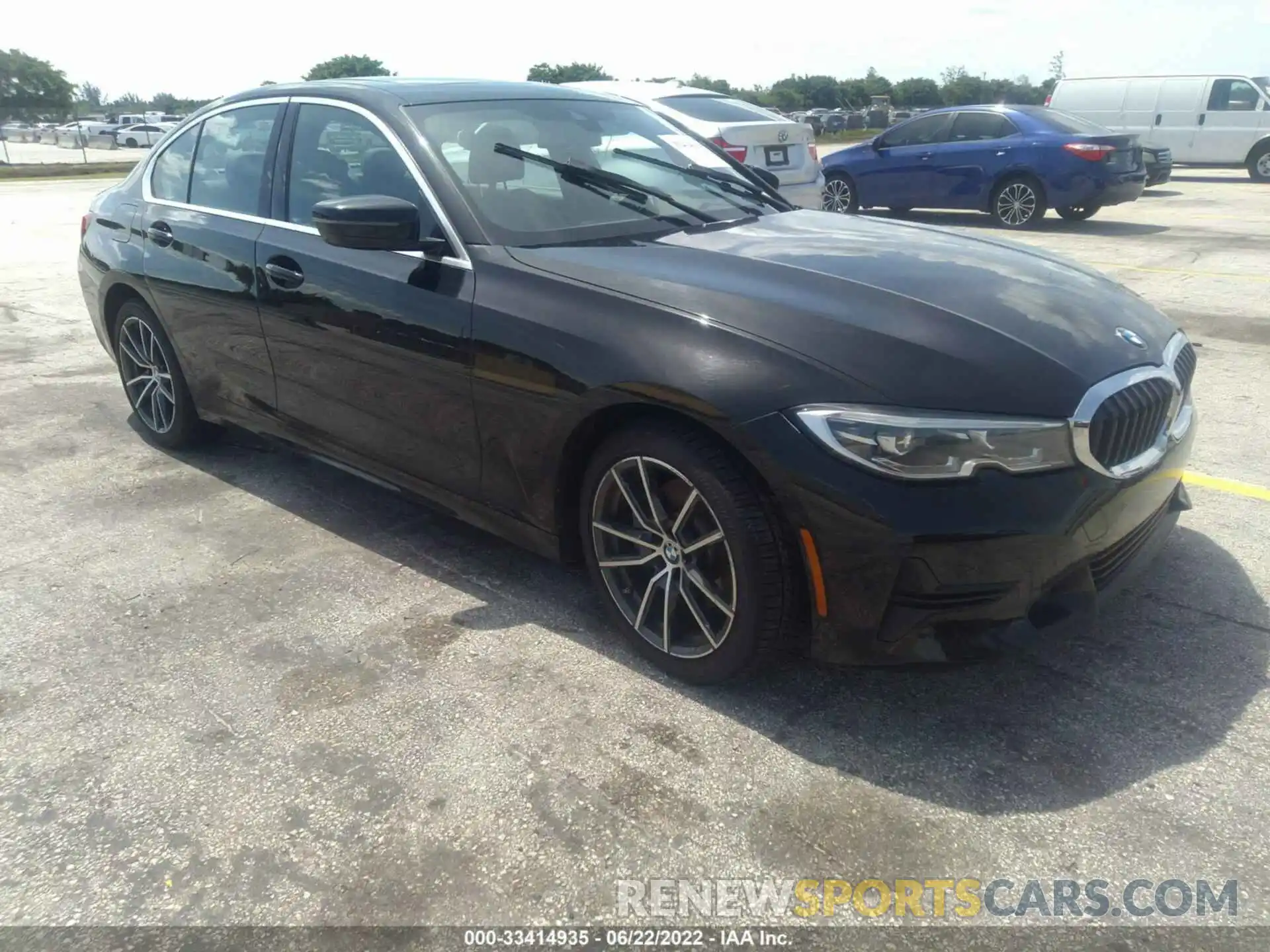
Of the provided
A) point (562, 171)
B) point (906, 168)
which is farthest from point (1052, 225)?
point (562, 171)

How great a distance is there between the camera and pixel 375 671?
316 centimetres

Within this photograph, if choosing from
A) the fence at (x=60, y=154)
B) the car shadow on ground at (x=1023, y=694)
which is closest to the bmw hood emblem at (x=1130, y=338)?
the car shadow on ground at (x=1023, y=694)

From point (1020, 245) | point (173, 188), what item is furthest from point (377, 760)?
point (173, 188)

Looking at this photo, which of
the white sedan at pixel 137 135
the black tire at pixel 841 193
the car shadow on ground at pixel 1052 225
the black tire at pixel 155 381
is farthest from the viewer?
the white sedan at pixel 137 135

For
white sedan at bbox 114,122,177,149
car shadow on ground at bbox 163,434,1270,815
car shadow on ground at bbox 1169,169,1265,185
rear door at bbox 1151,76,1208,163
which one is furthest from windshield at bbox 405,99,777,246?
white sedan at bbox 114,122,177,149

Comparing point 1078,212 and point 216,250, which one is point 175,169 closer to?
point 216,250

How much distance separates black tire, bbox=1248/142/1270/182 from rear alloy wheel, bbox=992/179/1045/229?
28.0ft

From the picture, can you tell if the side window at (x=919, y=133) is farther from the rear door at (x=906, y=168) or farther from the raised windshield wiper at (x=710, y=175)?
the raised windshield wiper at (x=710, y=175)

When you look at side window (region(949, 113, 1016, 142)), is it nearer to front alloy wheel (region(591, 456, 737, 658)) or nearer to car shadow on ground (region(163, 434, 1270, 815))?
car shadow on ground (region(163, 434, 1270, 815))

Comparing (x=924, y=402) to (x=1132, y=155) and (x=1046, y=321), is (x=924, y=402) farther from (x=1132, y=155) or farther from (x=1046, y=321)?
(x=1132, y=155)

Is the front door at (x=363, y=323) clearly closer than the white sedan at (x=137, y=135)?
Yes

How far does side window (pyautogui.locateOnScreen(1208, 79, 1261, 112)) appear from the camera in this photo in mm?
18438

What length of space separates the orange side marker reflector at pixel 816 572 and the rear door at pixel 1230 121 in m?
19.9

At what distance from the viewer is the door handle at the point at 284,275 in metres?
3.82
